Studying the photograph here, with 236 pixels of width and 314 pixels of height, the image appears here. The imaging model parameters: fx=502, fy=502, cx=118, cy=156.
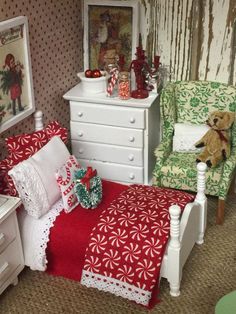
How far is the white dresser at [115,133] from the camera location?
13.3ft

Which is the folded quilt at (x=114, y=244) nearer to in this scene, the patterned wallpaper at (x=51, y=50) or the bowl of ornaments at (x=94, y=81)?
the patterned wallpaper at (x=51, y=50)

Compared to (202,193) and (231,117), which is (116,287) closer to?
(202,193)

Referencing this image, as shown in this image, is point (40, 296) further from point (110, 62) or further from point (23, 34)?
point (110, 62)

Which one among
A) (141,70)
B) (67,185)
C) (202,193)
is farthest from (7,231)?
(141,70)

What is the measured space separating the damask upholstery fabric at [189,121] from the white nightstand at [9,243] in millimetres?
1276

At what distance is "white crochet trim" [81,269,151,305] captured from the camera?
9.96 ft

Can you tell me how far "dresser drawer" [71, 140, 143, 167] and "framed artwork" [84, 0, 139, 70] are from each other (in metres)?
0.74

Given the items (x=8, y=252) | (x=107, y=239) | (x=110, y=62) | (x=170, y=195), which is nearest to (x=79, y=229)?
(x=107, y=239)

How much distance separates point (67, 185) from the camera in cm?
334

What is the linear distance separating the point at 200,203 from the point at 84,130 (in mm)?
1286

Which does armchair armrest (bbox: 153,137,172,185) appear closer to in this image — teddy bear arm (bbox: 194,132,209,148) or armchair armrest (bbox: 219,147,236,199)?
teddy bear arm (bbox: 194,132,209,148)

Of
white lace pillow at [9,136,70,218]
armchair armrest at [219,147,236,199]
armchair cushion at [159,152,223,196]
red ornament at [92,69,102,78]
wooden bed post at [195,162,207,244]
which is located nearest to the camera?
white lace pillow at [9,136,70,218]

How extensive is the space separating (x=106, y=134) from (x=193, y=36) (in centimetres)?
109

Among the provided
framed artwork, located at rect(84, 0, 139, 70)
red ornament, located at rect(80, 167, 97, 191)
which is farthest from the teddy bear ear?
red ornament, located at rect(80, 167, 97, 191)
